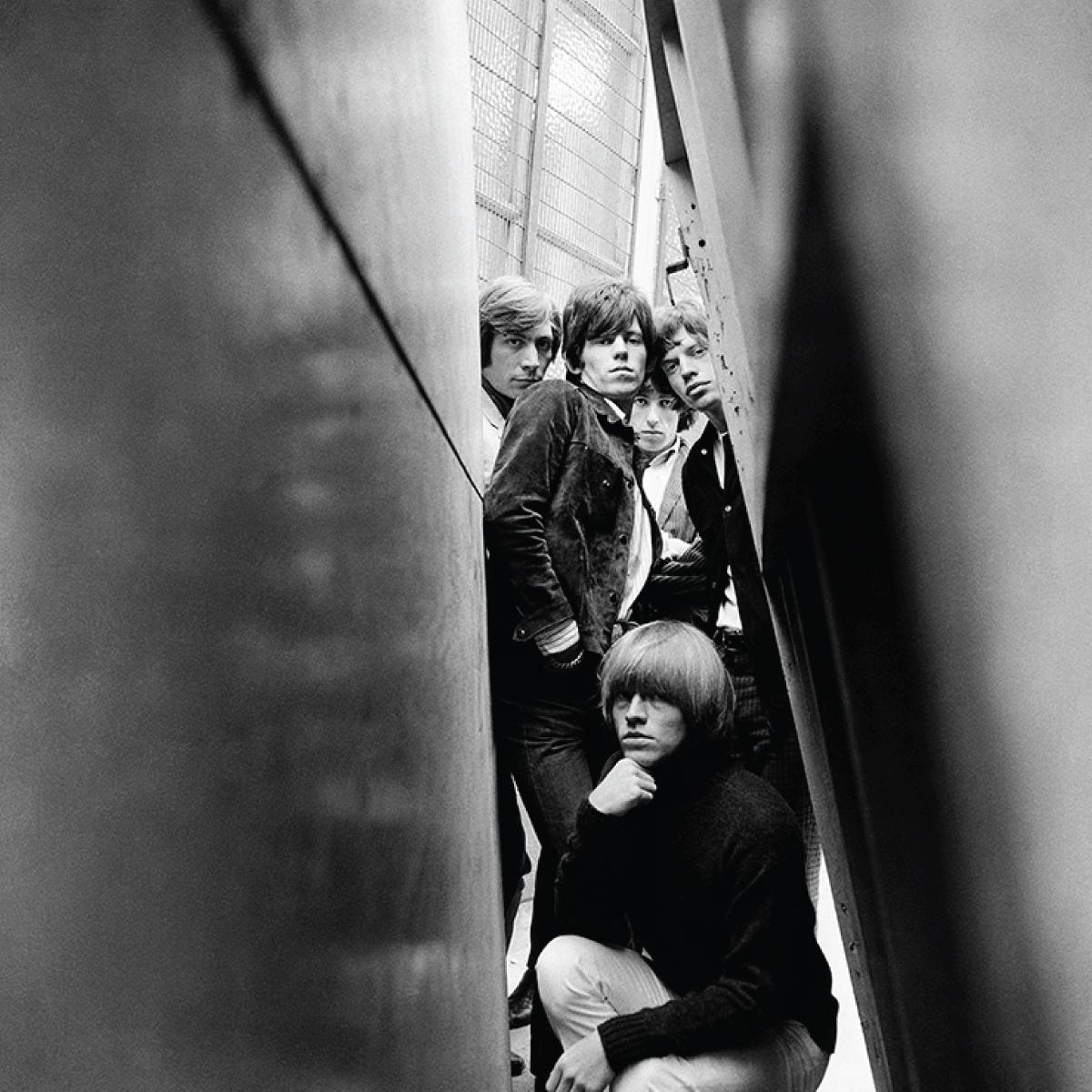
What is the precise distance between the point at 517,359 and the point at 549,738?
538mm

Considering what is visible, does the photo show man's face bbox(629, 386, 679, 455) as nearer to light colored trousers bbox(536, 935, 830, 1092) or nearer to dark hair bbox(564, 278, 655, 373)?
dark hair bbox(564, 278, 655, 373)

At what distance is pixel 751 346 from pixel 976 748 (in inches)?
10.4

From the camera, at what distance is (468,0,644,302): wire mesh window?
4.31m

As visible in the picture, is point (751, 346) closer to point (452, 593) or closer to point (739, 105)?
point (739, 105)

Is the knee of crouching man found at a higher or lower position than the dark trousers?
lower

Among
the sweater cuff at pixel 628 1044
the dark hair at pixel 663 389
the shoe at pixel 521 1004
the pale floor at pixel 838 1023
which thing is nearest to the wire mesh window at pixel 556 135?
the dark hair at pixel 663 389

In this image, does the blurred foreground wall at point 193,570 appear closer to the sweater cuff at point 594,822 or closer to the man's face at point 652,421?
the sweater cuff at point 594,822

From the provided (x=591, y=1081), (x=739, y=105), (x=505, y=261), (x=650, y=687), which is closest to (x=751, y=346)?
(x=739, y=105)

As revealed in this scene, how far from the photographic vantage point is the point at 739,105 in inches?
16.9

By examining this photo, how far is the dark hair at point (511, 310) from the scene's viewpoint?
1735 millimetres

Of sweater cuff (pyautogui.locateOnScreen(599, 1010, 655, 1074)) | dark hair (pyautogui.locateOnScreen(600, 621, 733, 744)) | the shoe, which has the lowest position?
sweater cuff (pyautogui.locateOnScreen(599, 1010, 655, 1074))

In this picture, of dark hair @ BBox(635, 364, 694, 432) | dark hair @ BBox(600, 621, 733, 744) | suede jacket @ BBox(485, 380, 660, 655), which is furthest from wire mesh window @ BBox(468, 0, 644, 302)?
dark hair @ BBox(600, 621, 733, 744)

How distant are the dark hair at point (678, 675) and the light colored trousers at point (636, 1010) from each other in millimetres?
249

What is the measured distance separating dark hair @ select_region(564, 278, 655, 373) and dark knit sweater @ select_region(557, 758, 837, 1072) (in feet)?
1.98
